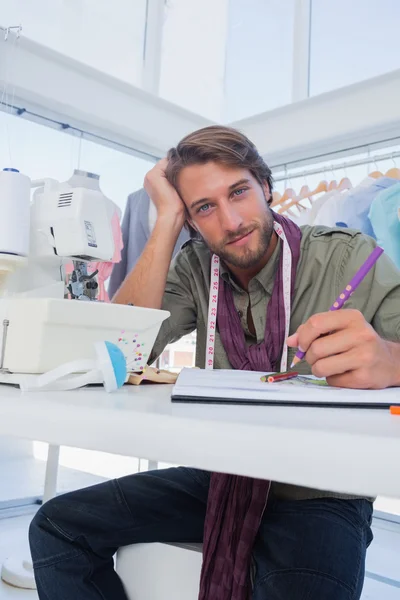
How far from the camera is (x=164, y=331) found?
4.46 ft

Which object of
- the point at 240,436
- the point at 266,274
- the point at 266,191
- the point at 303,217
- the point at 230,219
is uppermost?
the point at 303,217

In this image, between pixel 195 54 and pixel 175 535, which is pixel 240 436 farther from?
pixel 195 54

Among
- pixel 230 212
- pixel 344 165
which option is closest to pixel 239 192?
pixel 230 212

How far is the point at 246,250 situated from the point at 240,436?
1.01 m

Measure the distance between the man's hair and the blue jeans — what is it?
0.79m

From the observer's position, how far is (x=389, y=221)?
232cm

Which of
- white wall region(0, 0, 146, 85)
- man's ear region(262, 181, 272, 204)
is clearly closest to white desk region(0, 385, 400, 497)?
man's ear region(262, 181, 272, 204)

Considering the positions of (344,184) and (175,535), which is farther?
(344,184)

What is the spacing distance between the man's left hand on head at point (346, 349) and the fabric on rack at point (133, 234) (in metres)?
2.10

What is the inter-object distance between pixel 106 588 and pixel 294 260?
78cm

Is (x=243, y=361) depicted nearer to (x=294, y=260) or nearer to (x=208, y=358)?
(x=208, y=358)

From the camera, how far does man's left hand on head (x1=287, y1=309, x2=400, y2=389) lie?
2.11 feet

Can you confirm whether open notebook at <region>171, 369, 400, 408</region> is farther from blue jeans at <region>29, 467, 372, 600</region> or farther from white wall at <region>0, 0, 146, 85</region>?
white wall at <region>0, 0, 146, 85</region>

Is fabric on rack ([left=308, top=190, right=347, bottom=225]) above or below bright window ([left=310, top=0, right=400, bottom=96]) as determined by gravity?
below
